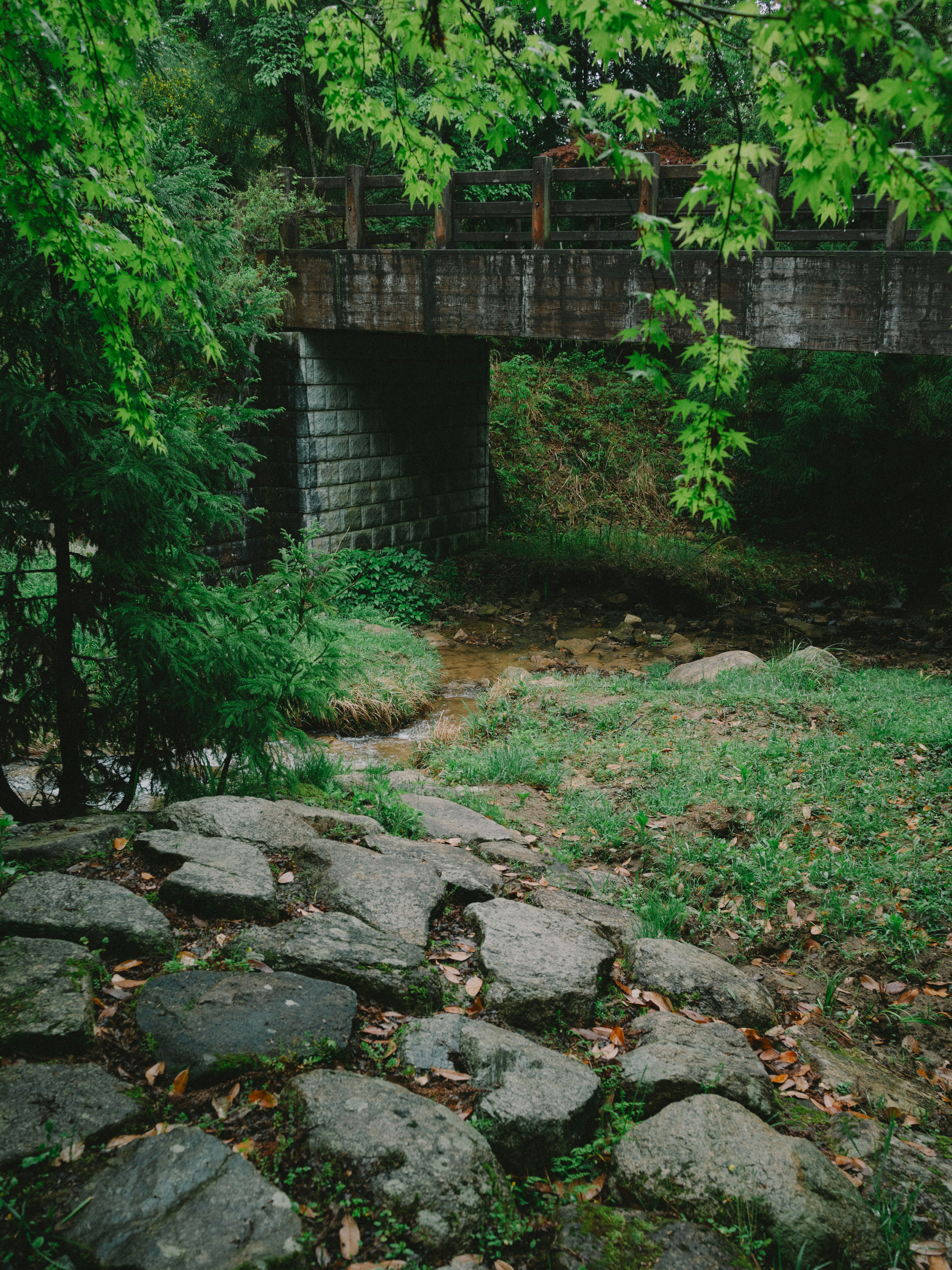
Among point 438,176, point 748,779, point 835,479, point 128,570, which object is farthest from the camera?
point 835,479

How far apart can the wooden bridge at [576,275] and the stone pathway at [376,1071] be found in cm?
717

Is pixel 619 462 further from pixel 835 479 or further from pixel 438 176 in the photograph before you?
pixel 438 176

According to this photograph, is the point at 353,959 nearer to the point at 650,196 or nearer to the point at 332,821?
the point at 332,821

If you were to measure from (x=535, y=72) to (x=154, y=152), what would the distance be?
17.2 feet

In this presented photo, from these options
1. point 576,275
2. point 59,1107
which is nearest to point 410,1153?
point 59,1107

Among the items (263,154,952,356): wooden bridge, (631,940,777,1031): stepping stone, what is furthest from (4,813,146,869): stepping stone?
(263,154,952,356): wooden bridge

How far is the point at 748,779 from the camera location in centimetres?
587

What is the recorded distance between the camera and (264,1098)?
7.67 ft

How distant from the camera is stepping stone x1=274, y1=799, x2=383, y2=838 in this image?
434 centimetres

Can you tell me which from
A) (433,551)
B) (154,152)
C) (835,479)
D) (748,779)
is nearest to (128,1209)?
(748,779)

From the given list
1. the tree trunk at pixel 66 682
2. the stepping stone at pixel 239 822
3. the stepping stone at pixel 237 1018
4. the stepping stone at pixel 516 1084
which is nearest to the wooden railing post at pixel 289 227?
the tree trunk at pixel 66 682

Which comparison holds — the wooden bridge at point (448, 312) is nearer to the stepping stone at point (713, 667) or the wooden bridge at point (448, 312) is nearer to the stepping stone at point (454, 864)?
the stepping stone at point (713, 667)

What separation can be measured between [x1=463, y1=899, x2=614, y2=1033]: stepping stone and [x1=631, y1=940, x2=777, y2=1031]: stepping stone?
6.4 inches

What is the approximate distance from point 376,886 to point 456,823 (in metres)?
1.43
